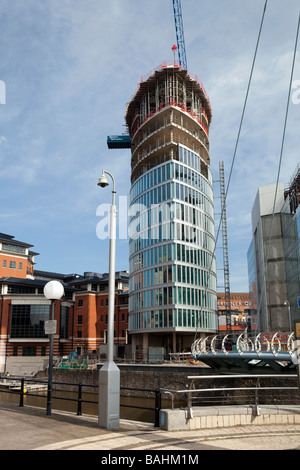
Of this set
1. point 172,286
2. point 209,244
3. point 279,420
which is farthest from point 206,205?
point 279,420

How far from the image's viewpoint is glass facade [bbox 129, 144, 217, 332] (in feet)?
188

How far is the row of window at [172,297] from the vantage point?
185ft

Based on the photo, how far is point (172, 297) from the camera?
2216 inches

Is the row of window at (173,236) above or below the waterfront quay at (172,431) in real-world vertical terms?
above

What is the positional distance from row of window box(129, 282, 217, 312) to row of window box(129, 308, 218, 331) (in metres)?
1.04

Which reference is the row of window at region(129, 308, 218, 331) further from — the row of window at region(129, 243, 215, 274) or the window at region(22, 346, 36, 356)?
the window at region(22, 346, 36, 356)

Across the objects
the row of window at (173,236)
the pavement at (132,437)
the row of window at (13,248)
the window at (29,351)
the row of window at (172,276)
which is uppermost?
the row of window at (13,248)

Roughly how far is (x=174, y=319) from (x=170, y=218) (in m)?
14.4

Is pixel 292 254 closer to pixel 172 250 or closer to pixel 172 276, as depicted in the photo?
pixel 172 250

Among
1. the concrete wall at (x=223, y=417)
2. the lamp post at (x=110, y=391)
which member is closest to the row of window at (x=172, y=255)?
the lamp post at (x=110, y=391)

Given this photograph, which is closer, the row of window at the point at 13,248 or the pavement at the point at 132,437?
the pavement at the point at 132,437

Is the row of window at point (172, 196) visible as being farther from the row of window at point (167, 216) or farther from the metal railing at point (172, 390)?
the metal railing at point (172, 390)
